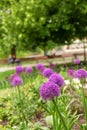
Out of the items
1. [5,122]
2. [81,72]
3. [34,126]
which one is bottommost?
[5,122]

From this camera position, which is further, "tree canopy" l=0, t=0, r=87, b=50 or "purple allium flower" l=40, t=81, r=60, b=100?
"tree canopy" l=0, t=0, r=87, b=50

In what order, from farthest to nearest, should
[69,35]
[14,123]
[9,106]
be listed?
1. [69,35]
2. [9,106]
3. [14,123]

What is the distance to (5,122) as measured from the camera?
5754mm

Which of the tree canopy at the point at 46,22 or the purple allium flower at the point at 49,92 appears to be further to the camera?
the tree canopy at the point at 46,22

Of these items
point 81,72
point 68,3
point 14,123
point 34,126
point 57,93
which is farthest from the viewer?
point 68,3

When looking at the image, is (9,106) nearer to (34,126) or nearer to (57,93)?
(34,126)

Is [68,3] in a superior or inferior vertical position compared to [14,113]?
superior

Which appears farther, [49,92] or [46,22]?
[46,22]

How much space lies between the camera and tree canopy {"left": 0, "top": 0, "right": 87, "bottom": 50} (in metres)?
16.4

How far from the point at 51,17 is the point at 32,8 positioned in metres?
0.97

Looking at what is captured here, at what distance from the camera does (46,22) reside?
55.7 ft

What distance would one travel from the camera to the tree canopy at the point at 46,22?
16.4 meters

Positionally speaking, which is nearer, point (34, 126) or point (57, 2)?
point (34, 126)

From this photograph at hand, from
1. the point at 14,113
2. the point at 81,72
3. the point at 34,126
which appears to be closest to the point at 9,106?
the point at 14,113
